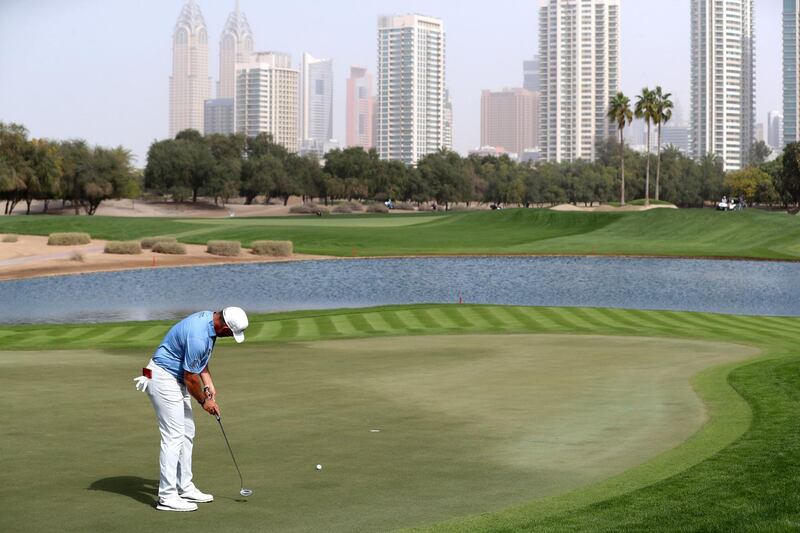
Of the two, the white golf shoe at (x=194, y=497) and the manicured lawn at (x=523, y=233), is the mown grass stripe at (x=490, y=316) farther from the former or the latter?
the manicured lawn at (x=523, y=233)

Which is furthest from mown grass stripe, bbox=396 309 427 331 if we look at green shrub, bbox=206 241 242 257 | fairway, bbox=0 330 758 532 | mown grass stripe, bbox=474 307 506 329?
green shrub, bbox=206 241 242 257

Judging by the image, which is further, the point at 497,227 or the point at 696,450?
the point at 497,227

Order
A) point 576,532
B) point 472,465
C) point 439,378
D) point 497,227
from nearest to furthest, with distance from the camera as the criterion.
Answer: point 576,532 < point 472,465 < point 439,378 < point 497,227

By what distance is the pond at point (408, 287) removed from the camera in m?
51.3

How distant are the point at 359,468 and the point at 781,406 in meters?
7.72

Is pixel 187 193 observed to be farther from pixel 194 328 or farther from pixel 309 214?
pixel 194 328

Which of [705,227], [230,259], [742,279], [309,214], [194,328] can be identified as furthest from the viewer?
[309,214]

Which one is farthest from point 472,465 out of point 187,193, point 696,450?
point 187,193

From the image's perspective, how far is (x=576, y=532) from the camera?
379 inches

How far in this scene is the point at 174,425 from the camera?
11125 mm

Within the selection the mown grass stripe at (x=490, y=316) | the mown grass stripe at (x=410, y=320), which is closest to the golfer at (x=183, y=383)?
the mown grass stripe at (x=410, y=320)

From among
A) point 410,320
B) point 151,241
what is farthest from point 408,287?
point 151,241

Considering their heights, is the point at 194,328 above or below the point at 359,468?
above

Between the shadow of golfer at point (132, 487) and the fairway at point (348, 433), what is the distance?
40mm
